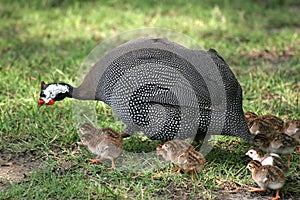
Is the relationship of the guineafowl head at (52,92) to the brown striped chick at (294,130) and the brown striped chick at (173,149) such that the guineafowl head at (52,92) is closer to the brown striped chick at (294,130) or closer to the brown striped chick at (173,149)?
the brown striped chick at (173,149)

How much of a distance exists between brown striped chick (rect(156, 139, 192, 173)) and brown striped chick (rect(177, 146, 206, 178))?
0.03m

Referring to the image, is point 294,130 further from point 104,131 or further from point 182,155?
point 104,131

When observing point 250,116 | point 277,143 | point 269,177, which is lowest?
point 269,177

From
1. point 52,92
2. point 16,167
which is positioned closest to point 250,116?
point 52,92

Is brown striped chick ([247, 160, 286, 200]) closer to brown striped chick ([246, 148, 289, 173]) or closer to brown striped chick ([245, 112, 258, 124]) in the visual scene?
brown striped chick ([246, 148, 289, 173])

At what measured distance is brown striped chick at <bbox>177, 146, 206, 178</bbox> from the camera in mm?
3598

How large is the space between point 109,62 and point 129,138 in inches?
24.0

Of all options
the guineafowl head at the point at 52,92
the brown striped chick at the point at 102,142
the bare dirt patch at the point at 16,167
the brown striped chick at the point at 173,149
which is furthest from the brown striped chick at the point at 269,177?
the guineafowl head at the point at 52,92

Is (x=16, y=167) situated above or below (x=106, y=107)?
below

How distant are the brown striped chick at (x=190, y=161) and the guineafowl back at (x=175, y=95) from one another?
26cm

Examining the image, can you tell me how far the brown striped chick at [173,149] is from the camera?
12.0ft

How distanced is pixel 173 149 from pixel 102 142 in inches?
19.6

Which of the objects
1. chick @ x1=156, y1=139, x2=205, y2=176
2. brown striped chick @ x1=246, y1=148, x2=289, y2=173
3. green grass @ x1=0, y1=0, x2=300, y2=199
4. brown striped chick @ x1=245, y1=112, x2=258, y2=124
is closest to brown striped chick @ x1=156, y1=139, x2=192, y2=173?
chick @ x1=156, y1=139, x2=205, y2=176

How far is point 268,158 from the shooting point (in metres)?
3.54
